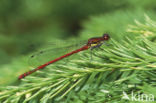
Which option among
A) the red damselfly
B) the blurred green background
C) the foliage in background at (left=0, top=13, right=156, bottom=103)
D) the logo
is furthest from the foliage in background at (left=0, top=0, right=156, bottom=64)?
the logo

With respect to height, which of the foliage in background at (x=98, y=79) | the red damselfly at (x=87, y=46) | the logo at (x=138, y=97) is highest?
the red damselfly at (x=87, y=46)

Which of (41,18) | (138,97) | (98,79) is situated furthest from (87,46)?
(41,18)

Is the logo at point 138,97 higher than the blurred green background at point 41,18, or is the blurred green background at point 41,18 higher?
the blurred green background at point 41,18

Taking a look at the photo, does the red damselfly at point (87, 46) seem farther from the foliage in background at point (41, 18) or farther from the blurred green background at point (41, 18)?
the foliage in background at point (41, 18)

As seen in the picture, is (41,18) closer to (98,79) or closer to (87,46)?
(87,46)

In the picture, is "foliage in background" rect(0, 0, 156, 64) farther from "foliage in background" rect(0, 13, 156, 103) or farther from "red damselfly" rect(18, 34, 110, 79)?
"foliage in background" rect(0, 13, 156, 103)

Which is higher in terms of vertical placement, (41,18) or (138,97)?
(41,18)

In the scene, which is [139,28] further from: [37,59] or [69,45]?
[37,59]

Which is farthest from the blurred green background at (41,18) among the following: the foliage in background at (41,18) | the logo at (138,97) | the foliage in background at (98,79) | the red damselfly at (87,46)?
the logo at (138,97)
